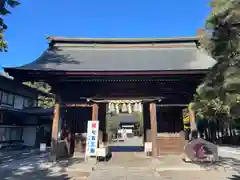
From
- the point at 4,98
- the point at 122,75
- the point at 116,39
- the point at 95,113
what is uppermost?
the point at 116,39

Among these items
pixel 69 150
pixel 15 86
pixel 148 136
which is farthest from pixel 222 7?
pixel 15 86

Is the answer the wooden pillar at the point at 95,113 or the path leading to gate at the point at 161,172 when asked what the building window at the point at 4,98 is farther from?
the path leading to gate at the point at 161,172

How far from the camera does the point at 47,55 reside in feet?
45.4

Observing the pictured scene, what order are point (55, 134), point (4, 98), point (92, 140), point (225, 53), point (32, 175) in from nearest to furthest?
point (225, 53) < point (32, 175) < point (92, 140) < point (55, 134) < point (4, 98)

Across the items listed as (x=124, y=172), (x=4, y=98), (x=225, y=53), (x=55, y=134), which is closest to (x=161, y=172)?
(x=124, y=172)

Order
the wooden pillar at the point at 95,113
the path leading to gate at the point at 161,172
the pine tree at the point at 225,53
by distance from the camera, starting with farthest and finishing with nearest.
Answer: the wooden pillar at the point at 95,113 < the path leading to gate at the point at 161,172 < the pine tree at the point at 225,53

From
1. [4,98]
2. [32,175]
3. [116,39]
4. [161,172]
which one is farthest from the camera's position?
[4,98]

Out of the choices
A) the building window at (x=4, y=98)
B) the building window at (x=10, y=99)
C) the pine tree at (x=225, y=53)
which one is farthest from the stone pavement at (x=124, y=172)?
the building window at (x=10, y=99)

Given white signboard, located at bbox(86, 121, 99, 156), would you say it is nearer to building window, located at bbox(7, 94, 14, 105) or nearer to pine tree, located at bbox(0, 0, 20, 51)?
pine tree, located at bbox(0, 0, 20, 51)

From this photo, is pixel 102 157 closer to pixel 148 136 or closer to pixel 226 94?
pixel 148 136

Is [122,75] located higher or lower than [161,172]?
higher

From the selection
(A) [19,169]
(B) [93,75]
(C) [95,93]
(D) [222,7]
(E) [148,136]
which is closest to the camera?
(D) [222,7]

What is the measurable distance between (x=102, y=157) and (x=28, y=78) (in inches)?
219

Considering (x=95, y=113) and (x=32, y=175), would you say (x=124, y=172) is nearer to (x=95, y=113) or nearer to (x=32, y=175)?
(x=32, y=175)
